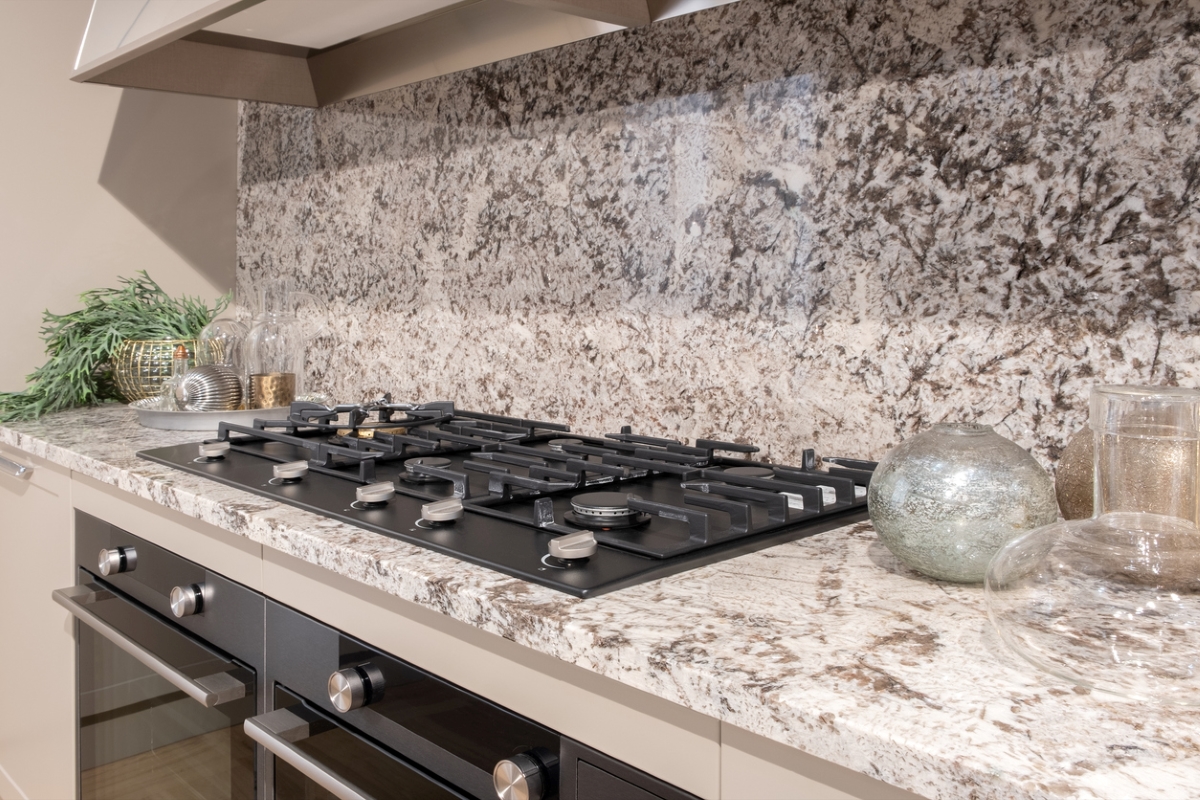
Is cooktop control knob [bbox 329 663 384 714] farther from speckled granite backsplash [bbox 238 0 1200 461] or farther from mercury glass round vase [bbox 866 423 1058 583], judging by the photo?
speckled granite backsplash [bbox 238 0 1200 461]

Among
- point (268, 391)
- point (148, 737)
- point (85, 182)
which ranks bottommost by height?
point (148, 737)

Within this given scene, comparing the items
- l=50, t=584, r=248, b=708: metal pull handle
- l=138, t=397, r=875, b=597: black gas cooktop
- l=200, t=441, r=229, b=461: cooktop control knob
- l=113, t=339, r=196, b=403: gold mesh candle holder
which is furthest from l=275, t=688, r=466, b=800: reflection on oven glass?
l=113, t=339, r=196, b=403: gold mesh candle holder

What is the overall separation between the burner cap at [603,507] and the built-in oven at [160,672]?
0.46 m

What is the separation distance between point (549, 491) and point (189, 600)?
1.80 ft

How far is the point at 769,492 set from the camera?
1.02 m

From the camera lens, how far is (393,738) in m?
0.94

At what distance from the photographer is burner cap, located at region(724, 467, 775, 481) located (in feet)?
3.85

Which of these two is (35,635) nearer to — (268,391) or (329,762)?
(268,391)

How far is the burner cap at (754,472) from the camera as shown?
3.85 ft

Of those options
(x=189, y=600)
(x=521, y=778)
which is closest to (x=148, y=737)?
(x=189, y=600)

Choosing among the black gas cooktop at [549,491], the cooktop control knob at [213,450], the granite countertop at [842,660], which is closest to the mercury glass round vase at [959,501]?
the granite countertop at [842,660]

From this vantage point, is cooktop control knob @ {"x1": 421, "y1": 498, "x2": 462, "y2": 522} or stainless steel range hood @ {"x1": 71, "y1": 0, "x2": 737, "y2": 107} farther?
stainless steel range hood @ {"x1": 71, "y1": 0, "x2": 737, "y2": 107}

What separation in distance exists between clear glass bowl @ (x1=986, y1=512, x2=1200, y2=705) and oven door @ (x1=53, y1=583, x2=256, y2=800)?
92cm

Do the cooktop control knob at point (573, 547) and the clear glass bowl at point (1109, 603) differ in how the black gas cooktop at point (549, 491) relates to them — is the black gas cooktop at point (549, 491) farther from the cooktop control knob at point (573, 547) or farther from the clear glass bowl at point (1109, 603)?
the clear glass bowl at point (1109, 603)
